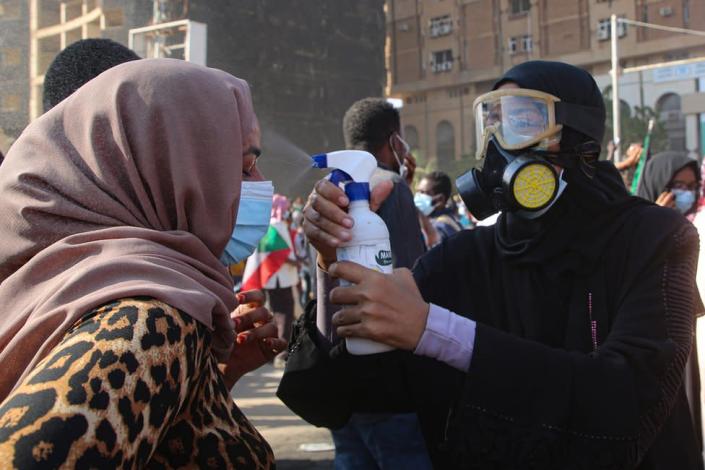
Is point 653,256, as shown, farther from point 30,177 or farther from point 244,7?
point 244,7

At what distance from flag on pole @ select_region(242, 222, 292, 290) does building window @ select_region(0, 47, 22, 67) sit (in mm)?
3915

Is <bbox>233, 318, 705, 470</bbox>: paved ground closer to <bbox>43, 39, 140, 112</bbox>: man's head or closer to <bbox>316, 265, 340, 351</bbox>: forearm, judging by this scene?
<bbox>43, 39, 140, 112</bbox>: man's head

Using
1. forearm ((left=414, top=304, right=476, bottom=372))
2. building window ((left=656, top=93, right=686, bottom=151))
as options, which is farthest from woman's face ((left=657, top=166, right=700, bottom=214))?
building window ((left=656, top=93, right=686, bottom=151))

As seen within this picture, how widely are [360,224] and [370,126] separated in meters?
2.58

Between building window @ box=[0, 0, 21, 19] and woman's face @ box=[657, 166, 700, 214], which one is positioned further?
woman's face @ box=[657, 166, 700, 214]

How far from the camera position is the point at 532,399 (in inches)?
68.1

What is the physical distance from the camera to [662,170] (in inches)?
244

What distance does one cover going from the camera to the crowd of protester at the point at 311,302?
4.32 ft

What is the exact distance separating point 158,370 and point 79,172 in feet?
1.40

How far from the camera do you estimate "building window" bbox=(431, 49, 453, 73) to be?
2281 inches

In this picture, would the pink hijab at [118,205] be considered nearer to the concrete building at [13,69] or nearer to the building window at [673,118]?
the concrete building at [13,69]

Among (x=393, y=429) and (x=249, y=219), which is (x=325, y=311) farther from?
(x=393, y=429)

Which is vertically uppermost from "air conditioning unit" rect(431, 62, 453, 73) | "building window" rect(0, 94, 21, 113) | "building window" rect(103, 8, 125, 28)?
"air conditioning unit" rect(431, 62, 453, 73)

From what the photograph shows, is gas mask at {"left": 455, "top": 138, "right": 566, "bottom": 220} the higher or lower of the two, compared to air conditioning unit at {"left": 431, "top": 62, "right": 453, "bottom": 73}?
lower
